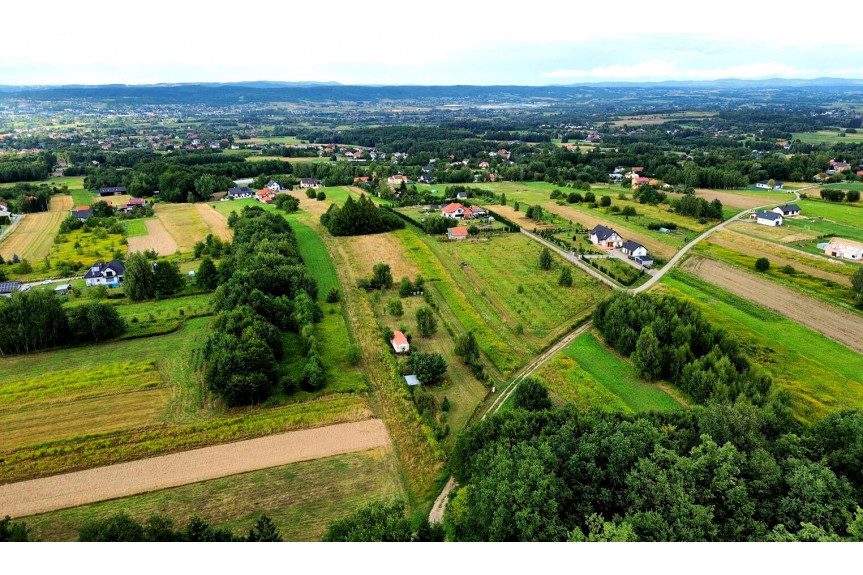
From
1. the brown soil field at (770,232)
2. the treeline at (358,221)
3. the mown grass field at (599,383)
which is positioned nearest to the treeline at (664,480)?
the mown grass field at (599,383)

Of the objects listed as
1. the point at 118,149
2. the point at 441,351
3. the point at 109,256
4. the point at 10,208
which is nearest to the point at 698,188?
the point at 441,351

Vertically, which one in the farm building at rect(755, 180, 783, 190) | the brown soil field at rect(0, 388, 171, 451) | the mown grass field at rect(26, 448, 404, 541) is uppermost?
the farm building at rect(755, 180, 783, 190)

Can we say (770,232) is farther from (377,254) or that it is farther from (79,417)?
(79,417)

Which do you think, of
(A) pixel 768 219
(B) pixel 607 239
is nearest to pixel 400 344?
(B) pixel 607 239

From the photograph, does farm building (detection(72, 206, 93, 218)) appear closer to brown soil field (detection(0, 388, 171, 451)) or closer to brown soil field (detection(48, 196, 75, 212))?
brown soil field (detection(48, 196, 75, 212))

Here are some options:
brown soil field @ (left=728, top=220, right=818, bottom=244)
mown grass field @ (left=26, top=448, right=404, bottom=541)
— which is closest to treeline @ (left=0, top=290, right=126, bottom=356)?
mown grass field @ (left=26, top=448, right=404, bottom=541)

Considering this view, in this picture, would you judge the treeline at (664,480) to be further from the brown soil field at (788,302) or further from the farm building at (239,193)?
the farm building at (239,193)
